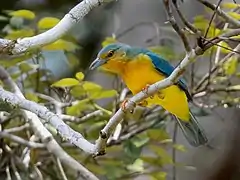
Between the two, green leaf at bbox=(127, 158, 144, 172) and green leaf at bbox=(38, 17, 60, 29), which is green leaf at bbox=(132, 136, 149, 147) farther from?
green leaf at bbox=(38, 17, 60, 29)

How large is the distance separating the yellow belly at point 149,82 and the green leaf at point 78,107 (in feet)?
0.49

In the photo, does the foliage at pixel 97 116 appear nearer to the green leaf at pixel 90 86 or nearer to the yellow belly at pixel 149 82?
the green leaf at pixel 90 86

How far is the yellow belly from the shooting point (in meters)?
1.03

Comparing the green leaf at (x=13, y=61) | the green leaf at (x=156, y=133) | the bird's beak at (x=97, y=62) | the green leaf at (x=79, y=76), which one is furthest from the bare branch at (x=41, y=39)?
the green leaf at (x=156, y=133)

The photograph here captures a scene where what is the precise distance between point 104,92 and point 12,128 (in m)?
0.27

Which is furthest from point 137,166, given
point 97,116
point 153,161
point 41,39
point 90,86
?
point 41,39

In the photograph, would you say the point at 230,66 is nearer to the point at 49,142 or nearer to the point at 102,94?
the point at 102,94

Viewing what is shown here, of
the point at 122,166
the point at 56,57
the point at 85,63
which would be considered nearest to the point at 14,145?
the point at 122,166

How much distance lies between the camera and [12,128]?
1295 mm

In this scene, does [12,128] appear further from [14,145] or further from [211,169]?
[211,169]

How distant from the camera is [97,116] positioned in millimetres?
1243

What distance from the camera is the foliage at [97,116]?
4.01ft

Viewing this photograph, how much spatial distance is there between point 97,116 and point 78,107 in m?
0.08

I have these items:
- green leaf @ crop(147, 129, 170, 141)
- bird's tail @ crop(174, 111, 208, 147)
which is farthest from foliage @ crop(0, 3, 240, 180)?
bird's tail @ crop(174, 111, 208, 147)
